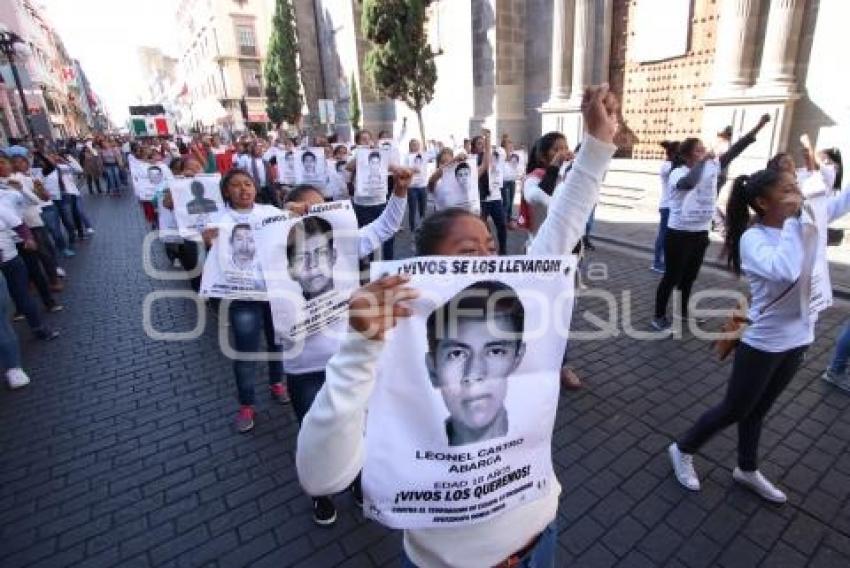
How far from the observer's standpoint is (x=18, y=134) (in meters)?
34.8

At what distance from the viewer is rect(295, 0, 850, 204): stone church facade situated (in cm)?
907

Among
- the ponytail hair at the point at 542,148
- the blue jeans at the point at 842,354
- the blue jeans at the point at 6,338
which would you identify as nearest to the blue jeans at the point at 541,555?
the ponytail hair at the point at 542,148

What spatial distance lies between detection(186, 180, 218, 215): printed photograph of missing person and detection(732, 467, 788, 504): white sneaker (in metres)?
4.97

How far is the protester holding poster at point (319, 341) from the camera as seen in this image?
2.68 meters

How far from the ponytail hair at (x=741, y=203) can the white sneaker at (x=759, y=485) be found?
132 cm

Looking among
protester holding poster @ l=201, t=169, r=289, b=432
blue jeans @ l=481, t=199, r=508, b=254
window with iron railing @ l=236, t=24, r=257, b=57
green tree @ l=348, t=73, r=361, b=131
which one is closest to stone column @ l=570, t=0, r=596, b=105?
blue jeans @ l=481, t=199, r=508, b=254

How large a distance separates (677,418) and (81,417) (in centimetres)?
516

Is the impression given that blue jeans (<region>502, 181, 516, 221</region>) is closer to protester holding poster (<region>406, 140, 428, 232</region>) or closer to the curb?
protester holding poster (<region>406, 140, 428, 232</region>)

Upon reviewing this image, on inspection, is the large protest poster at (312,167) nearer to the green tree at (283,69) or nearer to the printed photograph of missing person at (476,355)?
the printed photograph of missing person at (476,355)

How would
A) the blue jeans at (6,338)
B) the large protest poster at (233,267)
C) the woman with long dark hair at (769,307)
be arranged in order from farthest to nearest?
1. the blue jeans at (6,338)
2. the large protest poster at (233,267)
3. the woman with long dark hair at (769,307)

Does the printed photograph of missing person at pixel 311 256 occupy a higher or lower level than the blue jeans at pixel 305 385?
higher

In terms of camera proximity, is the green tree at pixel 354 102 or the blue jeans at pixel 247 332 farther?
the green tree at pixel 354 102

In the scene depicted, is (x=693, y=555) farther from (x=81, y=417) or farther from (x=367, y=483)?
(x=81, y=417)

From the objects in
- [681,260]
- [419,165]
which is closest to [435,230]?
[681,260]
